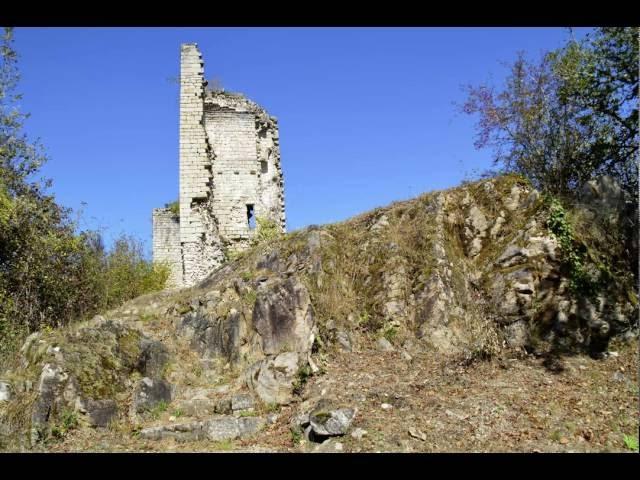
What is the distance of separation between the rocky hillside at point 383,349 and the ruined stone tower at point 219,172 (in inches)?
176

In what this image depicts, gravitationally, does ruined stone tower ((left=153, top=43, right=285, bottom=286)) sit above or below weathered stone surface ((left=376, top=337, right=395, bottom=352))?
above

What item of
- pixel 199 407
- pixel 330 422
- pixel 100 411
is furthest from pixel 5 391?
pixel 330 422

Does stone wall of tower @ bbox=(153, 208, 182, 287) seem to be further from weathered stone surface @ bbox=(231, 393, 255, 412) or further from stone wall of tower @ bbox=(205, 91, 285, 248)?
weathered stone surface @ bbox=(231, 393, 255, 412)

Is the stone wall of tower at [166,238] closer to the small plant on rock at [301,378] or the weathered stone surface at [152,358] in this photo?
the weathered stone surface at [152,358]

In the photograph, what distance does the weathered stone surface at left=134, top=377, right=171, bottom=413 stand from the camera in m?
9.55

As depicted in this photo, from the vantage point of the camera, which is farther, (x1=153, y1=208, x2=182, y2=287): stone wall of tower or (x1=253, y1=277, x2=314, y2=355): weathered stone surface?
(x1=153, y1=208, x2=182, y2=287): stone wall of tower

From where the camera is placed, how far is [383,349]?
10.6 m

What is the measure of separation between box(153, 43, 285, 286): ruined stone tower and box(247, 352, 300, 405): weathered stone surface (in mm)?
7665

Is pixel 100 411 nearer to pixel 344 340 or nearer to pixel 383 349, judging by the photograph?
pixel 344 340

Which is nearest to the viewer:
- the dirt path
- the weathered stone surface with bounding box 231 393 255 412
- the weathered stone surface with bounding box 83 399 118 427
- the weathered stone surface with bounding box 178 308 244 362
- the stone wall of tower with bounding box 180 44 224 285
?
the dirt path

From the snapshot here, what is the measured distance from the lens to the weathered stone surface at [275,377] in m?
9.52

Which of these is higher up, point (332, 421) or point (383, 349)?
point (383, 349)

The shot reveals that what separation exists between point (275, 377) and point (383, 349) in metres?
2.36

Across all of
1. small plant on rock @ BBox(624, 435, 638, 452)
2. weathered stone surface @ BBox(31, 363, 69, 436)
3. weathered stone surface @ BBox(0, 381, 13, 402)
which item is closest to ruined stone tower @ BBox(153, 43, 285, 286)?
weathered stone surface @ BBox(31, 363, 69, 436)
